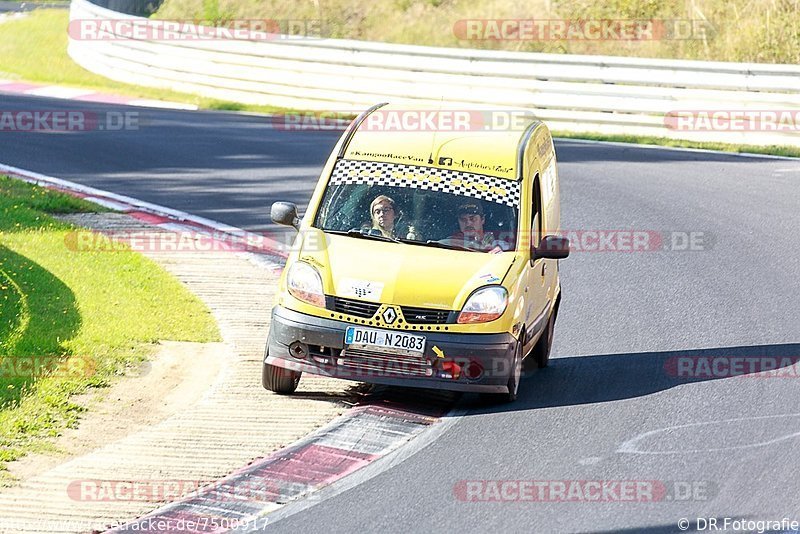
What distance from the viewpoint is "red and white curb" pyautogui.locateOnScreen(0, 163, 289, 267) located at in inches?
555

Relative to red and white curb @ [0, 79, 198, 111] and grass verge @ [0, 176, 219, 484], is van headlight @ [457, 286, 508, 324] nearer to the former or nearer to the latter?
grass verge @ [0, 176, 219, 484]

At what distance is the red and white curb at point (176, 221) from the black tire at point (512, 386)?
14.3 feet

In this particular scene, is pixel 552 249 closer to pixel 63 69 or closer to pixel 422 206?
pixel 422 206

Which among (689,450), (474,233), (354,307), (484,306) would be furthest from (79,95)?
(689,450)

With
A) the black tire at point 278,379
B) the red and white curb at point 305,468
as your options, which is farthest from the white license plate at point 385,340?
the black tire at point 278,379

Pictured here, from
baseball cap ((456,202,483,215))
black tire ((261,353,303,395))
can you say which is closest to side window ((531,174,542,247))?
baseball cap ((456,202,483,215))

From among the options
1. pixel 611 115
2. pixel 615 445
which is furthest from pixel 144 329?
pixel 611 115

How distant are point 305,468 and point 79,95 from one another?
21.9m

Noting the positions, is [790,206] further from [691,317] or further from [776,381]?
[776,381]

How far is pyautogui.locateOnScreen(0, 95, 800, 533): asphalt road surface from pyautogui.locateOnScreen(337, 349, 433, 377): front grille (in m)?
0.53

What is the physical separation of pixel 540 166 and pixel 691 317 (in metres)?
2.39

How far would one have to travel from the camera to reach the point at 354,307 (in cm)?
919

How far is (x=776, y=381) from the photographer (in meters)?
10.1

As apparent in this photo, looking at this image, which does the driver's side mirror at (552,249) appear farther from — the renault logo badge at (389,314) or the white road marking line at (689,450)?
the white road marking line at (689,450)
